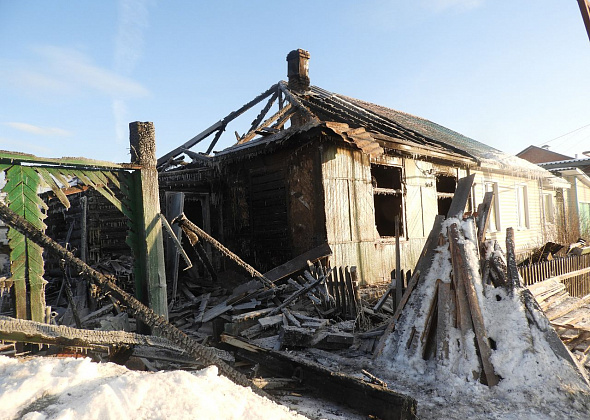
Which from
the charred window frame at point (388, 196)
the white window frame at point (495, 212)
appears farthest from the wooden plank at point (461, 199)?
the white window frame at point (495, 212)

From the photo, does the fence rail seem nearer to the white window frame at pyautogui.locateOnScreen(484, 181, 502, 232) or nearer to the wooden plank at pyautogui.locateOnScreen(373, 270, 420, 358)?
the wooden plank at pyautogui.locateOnScreen(373, 270, 420, 358)

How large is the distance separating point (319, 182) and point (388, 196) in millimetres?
Result: 4202

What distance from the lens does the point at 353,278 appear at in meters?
6.82

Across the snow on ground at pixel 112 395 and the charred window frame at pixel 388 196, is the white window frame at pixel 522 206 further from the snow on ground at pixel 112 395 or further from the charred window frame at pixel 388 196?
the snow on ground at pixel 112 395

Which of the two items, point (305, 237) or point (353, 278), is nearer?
point (353, 278)

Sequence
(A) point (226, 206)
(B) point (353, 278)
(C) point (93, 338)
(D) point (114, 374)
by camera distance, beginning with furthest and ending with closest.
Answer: (A) point (226, 206) → (B) point (353, 278) → (C) point (93, 338) → (D) point (114, 374)

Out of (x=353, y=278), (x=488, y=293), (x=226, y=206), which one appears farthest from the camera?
(x=226, y=206)

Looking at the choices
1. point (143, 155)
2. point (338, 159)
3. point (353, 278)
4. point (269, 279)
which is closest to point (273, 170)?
point (338, 159)

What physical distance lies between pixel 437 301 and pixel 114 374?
4004 mm

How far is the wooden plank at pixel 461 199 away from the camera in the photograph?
19.1 feet

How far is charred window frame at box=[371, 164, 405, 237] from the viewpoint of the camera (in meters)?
11.1

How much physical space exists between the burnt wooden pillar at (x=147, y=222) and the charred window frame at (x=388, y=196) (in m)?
5.87

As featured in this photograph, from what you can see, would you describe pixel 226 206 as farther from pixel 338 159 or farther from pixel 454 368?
pixel 454 368

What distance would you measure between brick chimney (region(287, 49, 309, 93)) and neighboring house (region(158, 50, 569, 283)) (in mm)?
34
